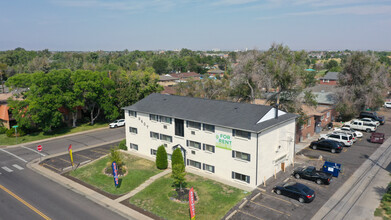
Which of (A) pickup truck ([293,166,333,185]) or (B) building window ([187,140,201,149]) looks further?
(B) building window ([187,140,201,149])

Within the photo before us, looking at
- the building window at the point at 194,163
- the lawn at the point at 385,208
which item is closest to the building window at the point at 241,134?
the building window at the point at 194,163

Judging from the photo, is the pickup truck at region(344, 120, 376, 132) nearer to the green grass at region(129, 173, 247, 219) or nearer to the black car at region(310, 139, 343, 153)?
the black car at region(310, 139, 343, 153)

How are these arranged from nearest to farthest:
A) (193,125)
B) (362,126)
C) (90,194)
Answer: (90,194) < (193,125) < (362,126)

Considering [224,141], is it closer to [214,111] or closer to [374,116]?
[214,111]

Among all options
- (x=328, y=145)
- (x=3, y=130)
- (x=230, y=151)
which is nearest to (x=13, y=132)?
(x=3, y=130)

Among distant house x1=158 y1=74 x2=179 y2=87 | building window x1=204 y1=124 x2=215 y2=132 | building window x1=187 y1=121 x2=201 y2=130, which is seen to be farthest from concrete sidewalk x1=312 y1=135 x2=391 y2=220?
distant house x1=158 y1=74 x2=179 y2=87

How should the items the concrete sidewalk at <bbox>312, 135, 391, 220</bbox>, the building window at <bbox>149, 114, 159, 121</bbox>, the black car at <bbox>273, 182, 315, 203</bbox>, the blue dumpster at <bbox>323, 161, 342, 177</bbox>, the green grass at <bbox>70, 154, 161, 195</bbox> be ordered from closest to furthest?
the concrete sidewalk at <bbox>312, 135, 391, 220</bbox> < the black car at <bbox>273, 182, 315, 203</bbox> < the green grass at <bbox>70, 154, 161, 195</bbox> < the blue dumpster at <bbox>323, 161, 342, 177</bbox> < the building window at <bbox>149, 114, 159, 121</bbox>
